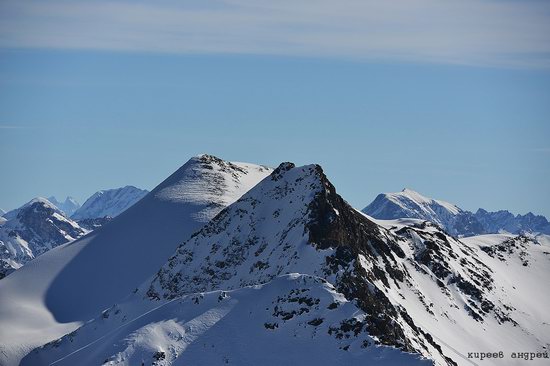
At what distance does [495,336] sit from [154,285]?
58935 millimetres

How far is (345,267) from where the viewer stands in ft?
419

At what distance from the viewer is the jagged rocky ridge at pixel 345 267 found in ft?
431

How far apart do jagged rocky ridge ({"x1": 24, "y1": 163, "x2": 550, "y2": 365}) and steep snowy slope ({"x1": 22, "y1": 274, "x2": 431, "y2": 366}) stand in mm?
13025

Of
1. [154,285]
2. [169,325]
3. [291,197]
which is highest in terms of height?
[291,197]

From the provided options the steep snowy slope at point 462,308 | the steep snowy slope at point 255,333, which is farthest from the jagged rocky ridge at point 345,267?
the steep snowy slope at point 255,333

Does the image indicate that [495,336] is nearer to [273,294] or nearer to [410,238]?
[410,238]

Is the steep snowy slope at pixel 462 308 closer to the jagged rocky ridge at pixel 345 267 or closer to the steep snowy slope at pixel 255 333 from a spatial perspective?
the jagged rocky ridge at pixel 345 267

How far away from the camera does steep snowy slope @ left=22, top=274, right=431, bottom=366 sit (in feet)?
301

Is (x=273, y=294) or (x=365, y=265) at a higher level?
(x=365, y=265)

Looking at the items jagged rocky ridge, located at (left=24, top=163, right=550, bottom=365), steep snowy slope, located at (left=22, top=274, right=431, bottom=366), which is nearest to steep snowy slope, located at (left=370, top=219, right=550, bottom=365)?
jagged rocky ridge, located at (left=24, top=163, right=550, bottom=365)

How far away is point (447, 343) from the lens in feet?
514

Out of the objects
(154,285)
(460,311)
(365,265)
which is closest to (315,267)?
(365,265)

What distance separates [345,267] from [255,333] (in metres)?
32.8

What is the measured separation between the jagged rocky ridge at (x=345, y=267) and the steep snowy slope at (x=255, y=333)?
1303 cm
